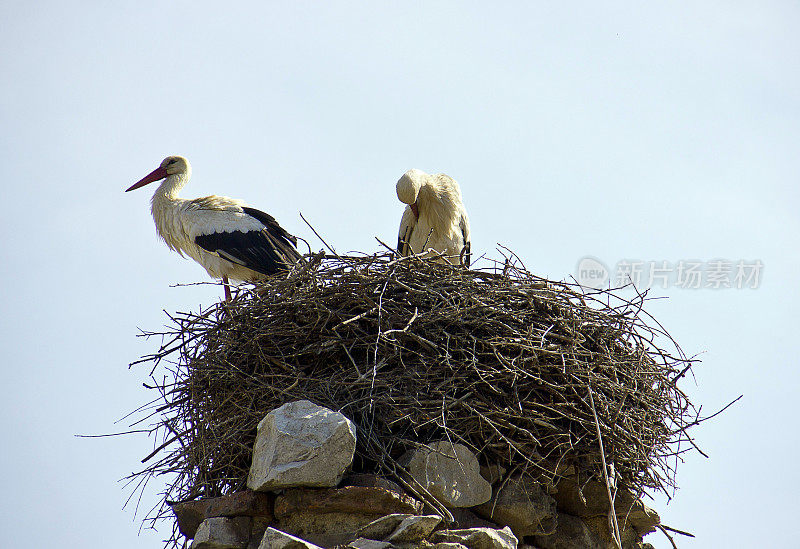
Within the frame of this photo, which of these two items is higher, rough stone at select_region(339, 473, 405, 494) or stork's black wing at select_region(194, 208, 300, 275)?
stork's black wing at select_region(194, 208, 300, 275)

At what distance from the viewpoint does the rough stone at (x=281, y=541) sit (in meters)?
3.14

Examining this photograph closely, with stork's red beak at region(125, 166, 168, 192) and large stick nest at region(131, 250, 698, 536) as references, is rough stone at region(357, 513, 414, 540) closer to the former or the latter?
large stick nest at region(131, 250, 698, 536)

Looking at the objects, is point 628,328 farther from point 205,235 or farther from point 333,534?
point 205,235

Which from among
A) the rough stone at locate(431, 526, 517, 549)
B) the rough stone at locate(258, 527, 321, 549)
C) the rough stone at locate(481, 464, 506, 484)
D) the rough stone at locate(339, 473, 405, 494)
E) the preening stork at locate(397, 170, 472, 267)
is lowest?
the rough stone at locate(258, 527, 321, 549)

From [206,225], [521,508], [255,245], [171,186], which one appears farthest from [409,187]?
[521,508]

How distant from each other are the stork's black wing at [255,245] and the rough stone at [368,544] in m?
3.87

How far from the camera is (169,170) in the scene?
8.51 meters

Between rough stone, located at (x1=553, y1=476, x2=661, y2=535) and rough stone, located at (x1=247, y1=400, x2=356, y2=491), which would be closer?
rough stone, located at (x1=247, y1=400, x2=356, y2=491)

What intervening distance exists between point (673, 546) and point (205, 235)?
14.9 feet

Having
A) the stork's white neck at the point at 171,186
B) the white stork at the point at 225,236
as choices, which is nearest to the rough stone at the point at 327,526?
the white stork at the point at 225,236

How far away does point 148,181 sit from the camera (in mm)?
8578

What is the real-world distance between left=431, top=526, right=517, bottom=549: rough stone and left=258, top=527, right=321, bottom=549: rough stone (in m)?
0.47

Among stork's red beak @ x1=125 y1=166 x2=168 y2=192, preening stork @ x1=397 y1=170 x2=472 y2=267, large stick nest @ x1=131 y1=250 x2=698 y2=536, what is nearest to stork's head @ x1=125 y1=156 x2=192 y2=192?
stork's red beak @ x1=125 y1=166 x2=168 y2=192

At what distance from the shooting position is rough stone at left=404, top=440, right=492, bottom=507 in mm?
3553
